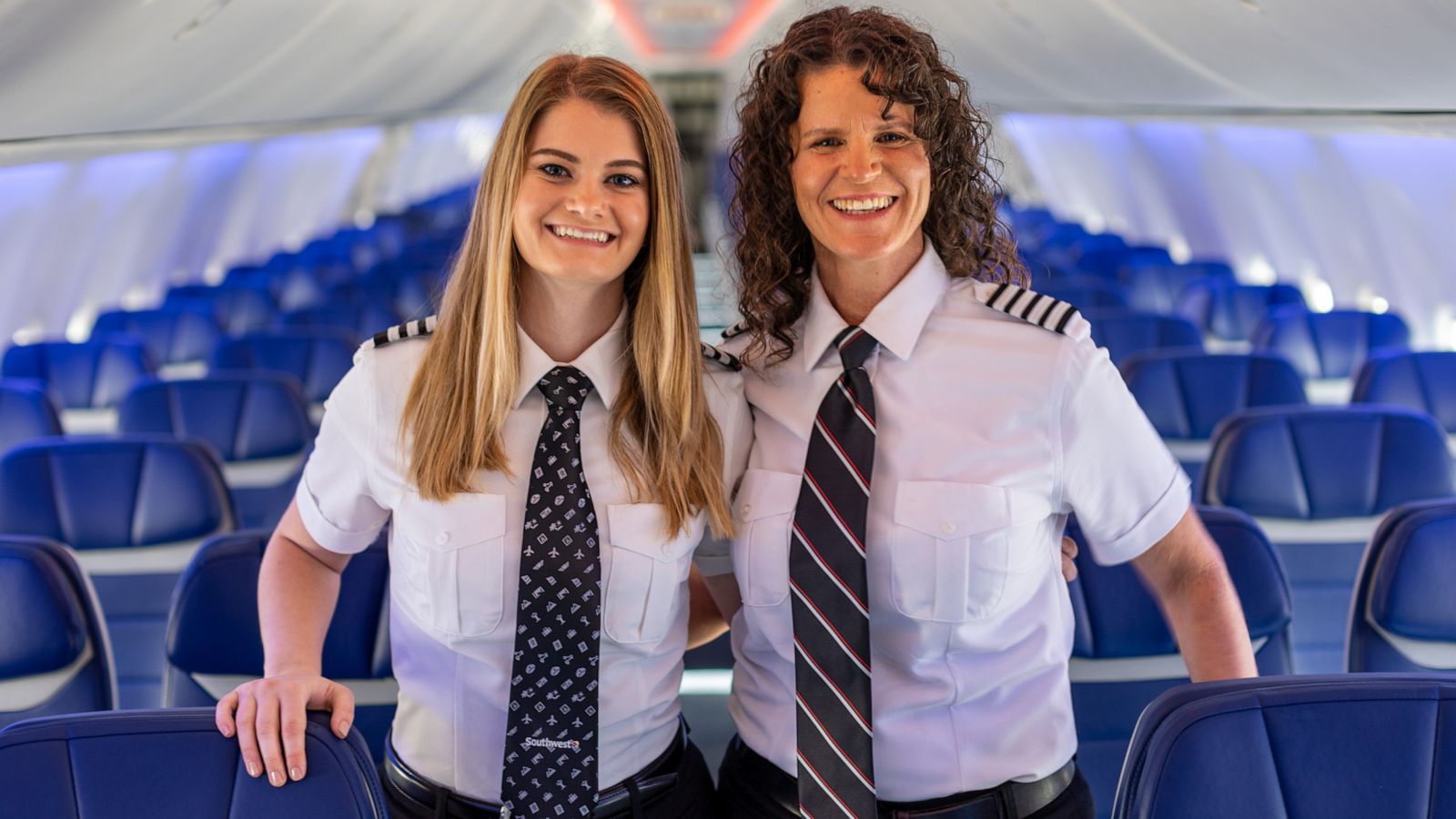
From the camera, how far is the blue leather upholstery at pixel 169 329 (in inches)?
286

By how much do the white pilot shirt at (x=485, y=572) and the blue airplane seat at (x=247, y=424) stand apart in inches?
119

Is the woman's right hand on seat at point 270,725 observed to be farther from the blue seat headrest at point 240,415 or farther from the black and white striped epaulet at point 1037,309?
the blue seat headrest at point 240,415

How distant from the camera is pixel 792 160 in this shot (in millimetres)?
1757

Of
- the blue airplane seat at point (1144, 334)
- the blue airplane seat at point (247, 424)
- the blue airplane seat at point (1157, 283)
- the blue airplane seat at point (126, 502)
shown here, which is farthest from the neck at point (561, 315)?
the blue airplane seat at point (1157, 283)

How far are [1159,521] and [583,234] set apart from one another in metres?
0.86

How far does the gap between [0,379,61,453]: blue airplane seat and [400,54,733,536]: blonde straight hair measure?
3.38 metres

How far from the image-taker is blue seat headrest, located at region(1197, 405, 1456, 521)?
345 cm

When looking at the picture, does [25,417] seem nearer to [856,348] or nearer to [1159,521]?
[856,348]

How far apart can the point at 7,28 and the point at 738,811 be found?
→ 9.90ft

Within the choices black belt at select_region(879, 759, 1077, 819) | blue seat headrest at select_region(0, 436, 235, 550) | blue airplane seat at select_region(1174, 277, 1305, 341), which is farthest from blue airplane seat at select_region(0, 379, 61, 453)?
blue airplane seat at select_region(1174, 277, 1305, 341)

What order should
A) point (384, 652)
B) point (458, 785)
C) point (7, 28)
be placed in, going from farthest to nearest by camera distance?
point (7, 28)
point (384, 652)
point (458, 785)

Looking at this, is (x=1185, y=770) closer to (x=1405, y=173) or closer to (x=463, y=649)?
(x=463, y=649)

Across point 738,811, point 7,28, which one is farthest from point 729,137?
point 7,28

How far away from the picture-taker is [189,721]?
1485 millimetres
